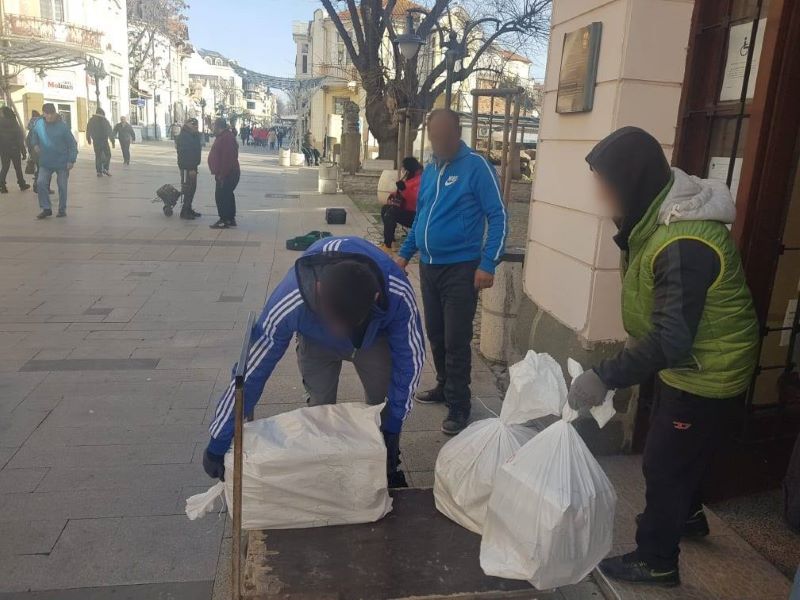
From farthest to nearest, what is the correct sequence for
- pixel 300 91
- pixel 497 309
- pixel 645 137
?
pixel 300 91 → pixel 497 309 → pixel 645 137

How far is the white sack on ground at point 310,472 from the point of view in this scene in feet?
7.72

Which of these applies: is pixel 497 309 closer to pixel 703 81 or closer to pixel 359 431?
pixel 703 81

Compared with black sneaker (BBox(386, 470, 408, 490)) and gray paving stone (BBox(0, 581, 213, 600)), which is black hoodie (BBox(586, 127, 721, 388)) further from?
gray paving stone (BBox(0, 581, 213, 600))

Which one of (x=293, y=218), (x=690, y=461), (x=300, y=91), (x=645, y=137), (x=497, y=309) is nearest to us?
(x=645, y=137)

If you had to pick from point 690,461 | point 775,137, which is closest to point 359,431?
point 690,461

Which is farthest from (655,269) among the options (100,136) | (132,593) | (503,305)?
(100,136)

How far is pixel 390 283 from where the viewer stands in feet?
8.11

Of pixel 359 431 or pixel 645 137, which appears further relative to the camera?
pixel 359 431

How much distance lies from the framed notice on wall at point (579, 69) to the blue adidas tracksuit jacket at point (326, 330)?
5.37ft

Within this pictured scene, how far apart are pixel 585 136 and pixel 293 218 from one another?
32.4ft

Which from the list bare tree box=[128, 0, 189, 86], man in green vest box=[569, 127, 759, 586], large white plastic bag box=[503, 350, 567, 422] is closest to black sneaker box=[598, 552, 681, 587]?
man in green vest box=[569, 127, 759, 586]

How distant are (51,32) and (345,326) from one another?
38218mm

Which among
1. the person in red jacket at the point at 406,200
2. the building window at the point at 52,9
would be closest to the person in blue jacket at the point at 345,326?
the person in red jacket at the point at 406,200

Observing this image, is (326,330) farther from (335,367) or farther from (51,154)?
(51,154)
